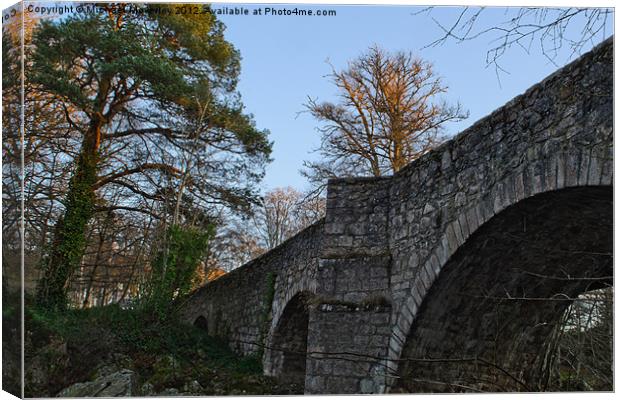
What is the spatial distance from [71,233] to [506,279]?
707cm

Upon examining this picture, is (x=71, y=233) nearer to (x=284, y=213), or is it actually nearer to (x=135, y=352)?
(x=135, y=352)

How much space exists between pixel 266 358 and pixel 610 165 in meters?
7.21

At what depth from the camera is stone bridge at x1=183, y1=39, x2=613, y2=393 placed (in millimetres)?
4367

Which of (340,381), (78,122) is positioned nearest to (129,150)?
(78,122)

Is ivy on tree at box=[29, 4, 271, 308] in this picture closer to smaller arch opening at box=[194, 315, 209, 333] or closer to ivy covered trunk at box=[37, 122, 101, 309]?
ivy covered trunk at box=[37, 122, 101, 309]

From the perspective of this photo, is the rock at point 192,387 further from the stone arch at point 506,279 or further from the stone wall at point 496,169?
the stone wall at point 496,169

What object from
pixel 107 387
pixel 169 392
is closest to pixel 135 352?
pixel 169 392

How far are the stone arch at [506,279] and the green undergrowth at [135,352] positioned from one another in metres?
3.54

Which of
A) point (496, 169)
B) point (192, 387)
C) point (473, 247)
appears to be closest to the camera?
point (496, 169)

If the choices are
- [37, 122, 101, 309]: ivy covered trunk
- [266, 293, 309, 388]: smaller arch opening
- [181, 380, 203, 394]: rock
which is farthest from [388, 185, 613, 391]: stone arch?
[37, 122, 101, 309]: ivy covered trunk

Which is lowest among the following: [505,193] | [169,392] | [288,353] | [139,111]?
[169,392]

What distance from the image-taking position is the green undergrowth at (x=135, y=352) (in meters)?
8.56

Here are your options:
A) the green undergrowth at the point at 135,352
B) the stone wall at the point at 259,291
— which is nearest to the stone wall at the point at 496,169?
the stone wall at the point at 259,291

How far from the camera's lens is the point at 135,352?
9.54m
